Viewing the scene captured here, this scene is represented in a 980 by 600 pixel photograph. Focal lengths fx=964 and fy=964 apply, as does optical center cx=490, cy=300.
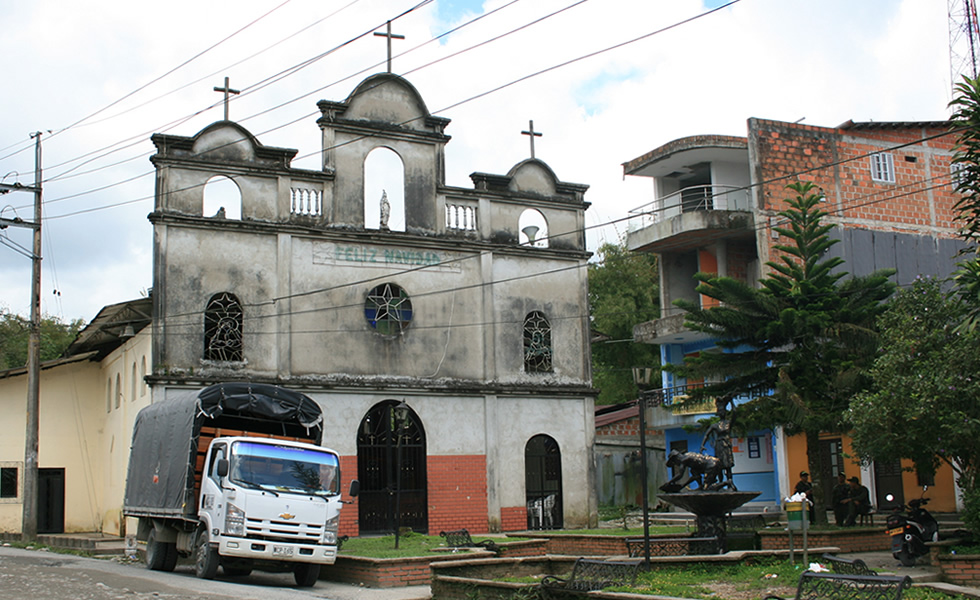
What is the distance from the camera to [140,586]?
12.7m

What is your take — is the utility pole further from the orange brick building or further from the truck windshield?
the orange brick building

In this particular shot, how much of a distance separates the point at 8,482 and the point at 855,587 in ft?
82.3

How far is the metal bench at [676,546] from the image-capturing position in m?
15.3

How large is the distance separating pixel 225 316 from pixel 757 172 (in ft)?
52.0

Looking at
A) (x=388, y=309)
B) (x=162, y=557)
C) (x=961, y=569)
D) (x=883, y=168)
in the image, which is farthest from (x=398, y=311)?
(x=883, y=168)

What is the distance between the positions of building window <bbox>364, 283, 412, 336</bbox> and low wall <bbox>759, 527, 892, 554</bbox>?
32.5 feet

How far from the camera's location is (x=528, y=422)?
78.7 ft

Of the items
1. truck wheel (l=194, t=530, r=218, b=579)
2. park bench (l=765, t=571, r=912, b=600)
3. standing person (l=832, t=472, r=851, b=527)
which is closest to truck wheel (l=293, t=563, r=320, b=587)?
truck wheel (l=194, t=530, r=218, b=579)

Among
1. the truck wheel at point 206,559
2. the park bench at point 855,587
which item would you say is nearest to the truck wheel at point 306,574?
the truck wheel at point 206,559

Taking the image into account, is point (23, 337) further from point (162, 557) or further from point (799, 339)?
point (799, 339)

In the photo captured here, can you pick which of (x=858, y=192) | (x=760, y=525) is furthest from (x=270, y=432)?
(x=858, y=192)

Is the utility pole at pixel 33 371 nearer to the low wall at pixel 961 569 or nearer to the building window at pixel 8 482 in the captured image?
the building window at pixel 8 482

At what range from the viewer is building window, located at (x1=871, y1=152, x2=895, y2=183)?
98.0 feet

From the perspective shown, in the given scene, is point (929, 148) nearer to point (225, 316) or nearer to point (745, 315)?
point (745, 315)
